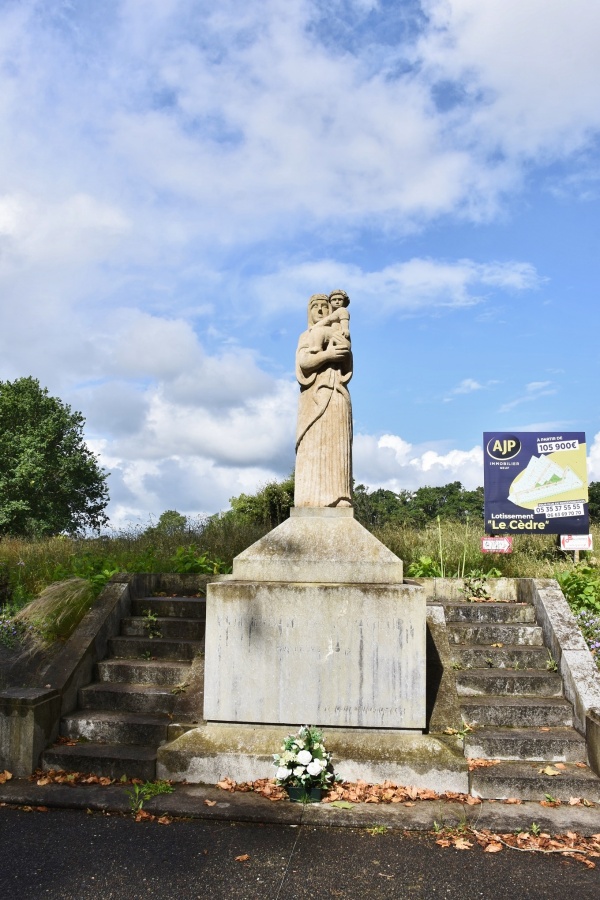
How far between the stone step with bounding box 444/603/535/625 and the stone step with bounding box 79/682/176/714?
9.92ft

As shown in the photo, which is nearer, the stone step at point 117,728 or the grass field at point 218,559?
the stone step at point 117,728

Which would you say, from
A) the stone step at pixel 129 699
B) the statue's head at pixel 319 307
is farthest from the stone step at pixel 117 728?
the statue's head at pixel 319 307

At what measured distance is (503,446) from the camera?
10.5 m

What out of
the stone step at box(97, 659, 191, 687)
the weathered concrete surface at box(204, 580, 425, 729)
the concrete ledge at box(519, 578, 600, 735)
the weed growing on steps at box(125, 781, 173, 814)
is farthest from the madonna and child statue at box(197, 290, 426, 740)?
the concrete ledge at box(519, 578, 600, 735)

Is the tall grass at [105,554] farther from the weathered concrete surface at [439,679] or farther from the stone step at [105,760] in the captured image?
the weathered concrete surface at [439,679]

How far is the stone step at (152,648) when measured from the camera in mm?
6324

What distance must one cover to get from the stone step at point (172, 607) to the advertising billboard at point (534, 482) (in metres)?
5.19

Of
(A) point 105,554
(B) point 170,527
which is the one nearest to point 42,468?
(B) point 170,527

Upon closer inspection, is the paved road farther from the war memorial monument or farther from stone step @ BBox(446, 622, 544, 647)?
stone step @ BBox(446, 622, 544, 647)

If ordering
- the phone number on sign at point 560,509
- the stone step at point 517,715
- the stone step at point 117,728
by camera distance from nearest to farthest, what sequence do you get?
the stone step at point 117,728
the stone step at point 517,715
the phone number on sign at point 560,509

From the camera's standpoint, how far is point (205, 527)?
499 inches

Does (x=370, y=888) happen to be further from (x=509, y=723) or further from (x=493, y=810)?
(x=509, y=723)

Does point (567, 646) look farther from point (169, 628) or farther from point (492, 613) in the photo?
point (169, 628)

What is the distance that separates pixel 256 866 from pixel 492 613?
4.00 m
